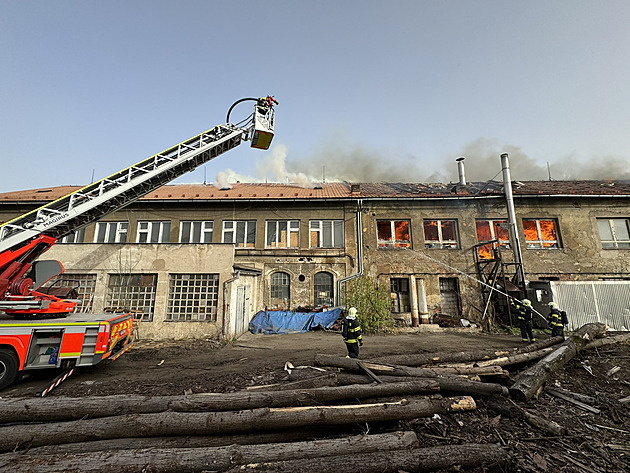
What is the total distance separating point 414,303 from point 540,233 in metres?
8.34

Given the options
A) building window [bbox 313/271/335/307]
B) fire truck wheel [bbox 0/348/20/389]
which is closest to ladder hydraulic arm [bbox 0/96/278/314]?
fire truck wheel [bbox 0/348/20/389]

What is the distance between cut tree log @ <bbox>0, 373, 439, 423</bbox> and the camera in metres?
3.89

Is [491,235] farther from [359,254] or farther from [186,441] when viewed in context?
[186,441]

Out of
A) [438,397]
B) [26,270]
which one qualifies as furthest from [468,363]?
[26,270]

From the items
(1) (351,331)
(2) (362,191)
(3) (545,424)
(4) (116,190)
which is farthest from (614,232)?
(4) (116,190)

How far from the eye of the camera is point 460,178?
19156mm

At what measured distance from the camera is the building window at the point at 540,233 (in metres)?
16.3

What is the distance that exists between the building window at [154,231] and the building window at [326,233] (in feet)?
27.5

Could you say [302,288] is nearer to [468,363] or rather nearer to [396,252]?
[396,252]

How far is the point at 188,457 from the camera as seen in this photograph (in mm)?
3178

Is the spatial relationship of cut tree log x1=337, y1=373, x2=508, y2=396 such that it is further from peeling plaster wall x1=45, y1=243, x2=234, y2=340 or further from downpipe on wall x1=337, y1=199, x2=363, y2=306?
downpipe on wall x1=337, y1=199, x2=363, y2=306

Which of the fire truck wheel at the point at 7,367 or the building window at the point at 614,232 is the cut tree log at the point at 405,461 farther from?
the building window at the point at 614,232

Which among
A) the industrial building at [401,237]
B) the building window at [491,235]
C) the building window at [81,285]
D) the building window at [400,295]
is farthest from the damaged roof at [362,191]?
the building window at [81,285]

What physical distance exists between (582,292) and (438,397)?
13501mm
